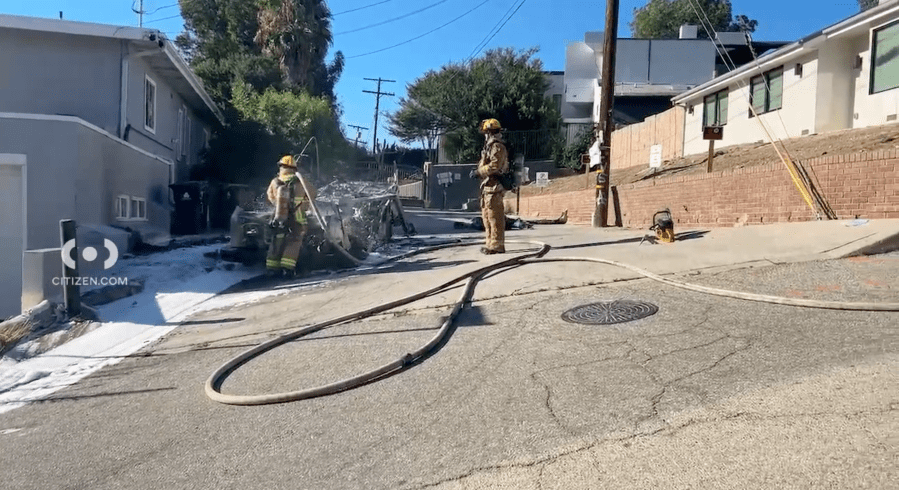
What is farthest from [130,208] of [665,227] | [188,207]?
[665,227]

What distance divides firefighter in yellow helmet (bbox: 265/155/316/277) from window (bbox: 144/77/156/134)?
758cm

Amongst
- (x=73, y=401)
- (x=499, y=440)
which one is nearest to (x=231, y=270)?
(x=73, y=401)

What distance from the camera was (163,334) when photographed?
7.73 meters

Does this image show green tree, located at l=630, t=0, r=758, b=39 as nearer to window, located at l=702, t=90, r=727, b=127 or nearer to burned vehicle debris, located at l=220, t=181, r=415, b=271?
window, located at l=702, t=90, r=727, b=127

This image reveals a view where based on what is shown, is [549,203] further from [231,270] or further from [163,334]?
[163,334]

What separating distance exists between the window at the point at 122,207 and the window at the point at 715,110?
17028mm

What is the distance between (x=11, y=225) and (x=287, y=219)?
451 centimetres

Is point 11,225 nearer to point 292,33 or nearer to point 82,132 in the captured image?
point 82,132

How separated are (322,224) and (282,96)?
18.3m

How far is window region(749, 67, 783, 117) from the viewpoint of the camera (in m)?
19.0

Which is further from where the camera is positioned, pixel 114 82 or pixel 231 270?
pixel 114 82

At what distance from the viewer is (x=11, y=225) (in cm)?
1092

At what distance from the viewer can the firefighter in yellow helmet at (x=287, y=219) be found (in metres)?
9.98

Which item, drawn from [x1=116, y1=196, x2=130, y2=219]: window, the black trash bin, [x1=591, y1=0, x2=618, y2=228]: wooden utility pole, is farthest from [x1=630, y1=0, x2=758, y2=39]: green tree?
[x1=116, y1=196, x2=130, y2=219]: window
